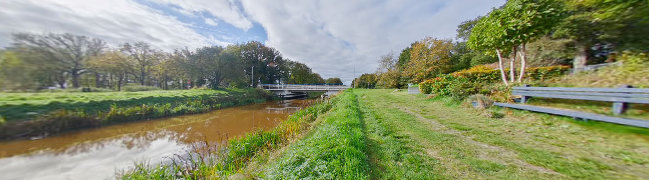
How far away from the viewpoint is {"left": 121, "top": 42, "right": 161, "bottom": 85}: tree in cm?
2303

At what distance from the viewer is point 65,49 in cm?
1370

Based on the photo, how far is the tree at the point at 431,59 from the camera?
65.6ft

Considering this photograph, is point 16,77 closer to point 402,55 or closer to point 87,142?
point 87,142

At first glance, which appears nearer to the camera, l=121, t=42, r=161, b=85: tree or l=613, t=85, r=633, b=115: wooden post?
l=613, t=85, r=633, b=115: wooden post

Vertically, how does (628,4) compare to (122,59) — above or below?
below

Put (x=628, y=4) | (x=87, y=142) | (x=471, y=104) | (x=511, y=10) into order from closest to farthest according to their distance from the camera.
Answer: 1. (x=628, y=4)
2. (x=511, y=10)
3. (x=471, y=104)
4. (x=87, y=142)

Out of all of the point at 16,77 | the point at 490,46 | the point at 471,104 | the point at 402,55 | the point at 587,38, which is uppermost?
the point at 402,55

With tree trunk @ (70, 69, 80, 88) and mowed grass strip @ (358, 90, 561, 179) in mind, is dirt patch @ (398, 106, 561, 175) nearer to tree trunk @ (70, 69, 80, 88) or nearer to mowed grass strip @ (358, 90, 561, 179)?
mowed grass strip @ (358, 90, 561, 179)

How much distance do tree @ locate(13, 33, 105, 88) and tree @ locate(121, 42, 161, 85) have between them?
7069 millimetres

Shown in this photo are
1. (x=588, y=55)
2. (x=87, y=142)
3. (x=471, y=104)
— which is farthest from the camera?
(x=588, y=55)

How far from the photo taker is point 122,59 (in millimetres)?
21016

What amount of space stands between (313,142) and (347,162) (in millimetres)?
1085

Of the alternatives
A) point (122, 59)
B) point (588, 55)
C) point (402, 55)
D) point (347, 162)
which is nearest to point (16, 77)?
point (122, 59)

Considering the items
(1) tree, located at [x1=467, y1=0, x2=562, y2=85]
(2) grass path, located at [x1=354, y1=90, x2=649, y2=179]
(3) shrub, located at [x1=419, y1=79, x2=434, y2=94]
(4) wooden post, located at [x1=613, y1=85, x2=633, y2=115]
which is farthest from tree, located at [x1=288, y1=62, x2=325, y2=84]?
(4) wooden post, located at [x1=613, y1=85, x2=633, y2=115]
